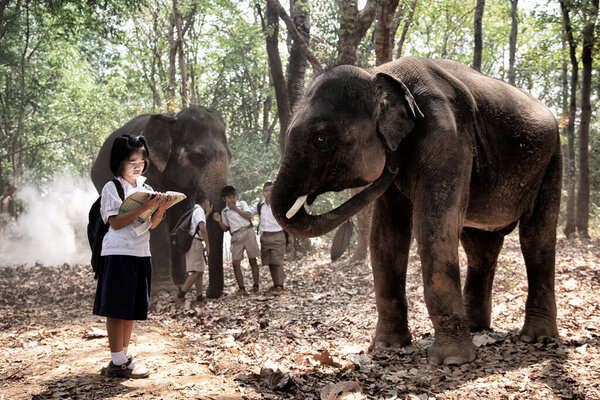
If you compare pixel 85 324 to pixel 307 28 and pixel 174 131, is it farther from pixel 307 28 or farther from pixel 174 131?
pixel 307 28

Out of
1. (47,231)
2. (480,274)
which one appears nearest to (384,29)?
(480,274)

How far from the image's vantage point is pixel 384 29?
10078mm

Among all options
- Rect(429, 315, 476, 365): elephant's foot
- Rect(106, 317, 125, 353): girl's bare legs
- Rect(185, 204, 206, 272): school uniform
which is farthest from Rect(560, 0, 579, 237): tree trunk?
Rect(106, 317, 125, 353): girl's bare legs

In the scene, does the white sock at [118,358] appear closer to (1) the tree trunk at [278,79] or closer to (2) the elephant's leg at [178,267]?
(2) the elephant's leg at [178,267]

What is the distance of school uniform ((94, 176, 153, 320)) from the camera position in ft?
13.8

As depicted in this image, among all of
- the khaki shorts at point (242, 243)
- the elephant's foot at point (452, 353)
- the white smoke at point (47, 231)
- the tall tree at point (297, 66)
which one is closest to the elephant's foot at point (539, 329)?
the elephant's foot at point (452, 353)

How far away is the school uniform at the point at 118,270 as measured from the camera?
4195 mm

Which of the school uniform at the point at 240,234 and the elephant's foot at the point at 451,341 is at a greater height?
the school uniform at the point at 240,234

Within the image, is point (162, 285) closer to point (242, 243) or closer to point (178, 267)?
point (178, 267)

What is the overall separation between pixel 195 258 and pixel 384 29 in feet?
16.7

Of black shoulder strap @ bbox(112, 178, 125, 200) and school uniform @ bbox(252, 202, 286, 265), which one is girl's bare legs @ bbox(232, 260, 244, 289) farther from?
black shoulder strap @ bbox(112, 178, 125, 200)

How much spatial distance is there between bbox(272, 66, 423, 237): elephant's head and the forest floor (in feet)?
4.17

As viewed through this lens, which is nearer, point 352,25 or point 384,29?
point 384,29

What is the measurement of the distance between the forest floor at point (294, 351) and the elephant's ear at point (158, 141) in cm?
229
